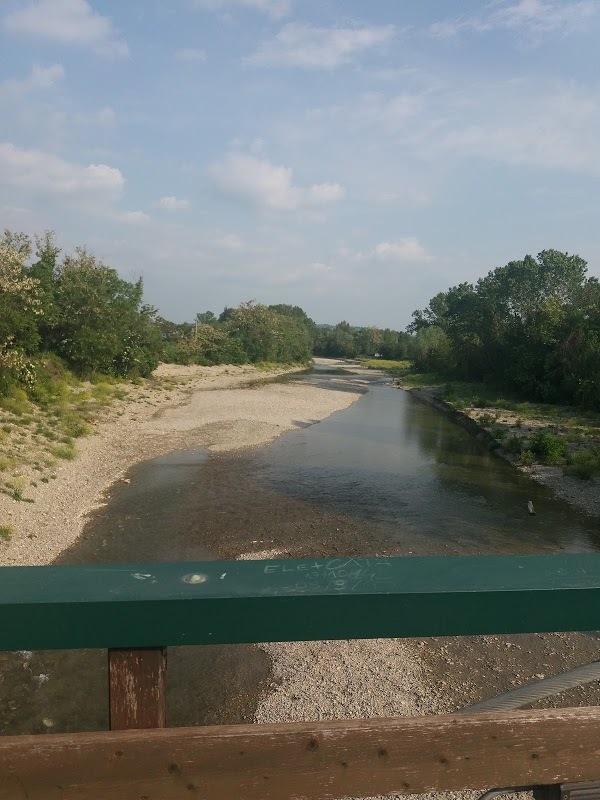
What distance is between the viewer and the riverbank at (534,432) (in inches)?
745

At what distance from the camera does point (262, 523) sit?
1484 centimetres

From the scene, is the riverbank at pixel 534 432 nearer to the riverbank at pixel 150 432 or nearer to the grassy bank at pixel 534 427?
the grassy bank at pixel 534 427

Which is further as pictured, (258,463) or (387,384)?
(387,384)

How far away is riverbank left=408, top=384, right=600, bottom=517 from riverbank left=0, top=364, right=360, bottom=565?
8448 mm

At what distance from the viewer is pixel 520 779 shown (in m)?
1.71

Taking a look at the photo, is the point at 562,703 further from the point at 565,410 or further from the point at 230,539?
the point at 565,410

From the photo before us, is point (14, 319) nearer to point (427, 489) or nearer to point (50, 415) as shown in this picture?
point (50, 415)

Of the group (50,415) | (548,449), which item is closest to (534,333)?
(548,449)

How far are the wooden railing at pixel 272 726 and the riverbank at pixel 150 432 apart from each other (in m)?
10.8

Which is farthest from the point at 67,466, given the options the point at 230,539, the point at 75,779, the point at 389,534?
the point at 75,779

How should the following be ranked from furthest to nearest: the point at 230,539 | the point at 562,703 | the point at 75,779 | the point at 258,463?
1. the point at 258,463
2. the point at 230,539
3. the point at 562,703
4. the point at 75,779

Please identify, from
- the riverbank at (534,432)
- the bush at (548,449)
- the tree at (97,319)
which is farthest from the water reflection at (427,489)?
the tree at (97,319)

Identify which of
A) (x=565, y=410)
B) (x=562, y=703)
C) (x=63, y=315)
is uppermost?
(x=63, y=315)

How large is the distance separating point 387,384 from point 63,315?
37153 mm
